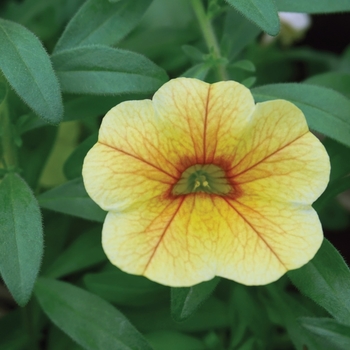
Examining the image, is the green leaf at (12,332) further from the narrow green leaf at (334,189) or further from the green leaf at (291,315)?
the narrow green leaf at (334,189)

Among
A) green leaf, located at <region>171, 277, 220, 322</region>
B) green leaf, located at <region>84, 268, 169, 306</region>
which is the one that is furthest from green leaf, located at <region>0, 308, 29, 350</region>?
green leaf, located at <region>171, 277, 220, 322</region>

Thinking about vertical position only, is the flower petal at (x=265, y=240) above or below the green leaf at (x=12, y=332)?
above

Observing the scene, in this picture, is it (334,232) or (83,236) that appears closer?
(83,236)

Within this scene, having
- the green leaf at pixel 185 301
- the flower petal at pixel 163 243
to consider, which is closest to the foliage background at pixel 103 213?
the green leaf at pixel 185 301

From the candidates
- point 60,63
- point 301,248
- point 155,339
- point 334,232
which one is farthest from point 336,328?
point 334,232

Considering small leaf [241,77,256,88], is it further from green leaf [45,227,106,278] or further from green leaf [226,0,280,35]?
green leaf [45,227,106,278]

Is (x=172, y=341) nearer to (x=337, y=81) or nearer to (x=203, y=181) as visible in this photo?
(x=203, y=181)

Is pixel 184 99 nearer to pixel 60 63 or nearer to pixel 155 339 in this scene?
pixel 60 63
